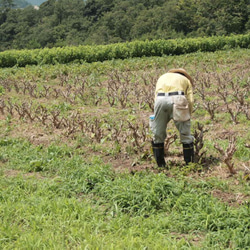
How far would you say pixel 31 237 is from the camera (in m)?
3.75

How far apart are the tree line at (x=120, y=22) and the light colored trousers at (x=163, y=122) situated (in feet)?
108

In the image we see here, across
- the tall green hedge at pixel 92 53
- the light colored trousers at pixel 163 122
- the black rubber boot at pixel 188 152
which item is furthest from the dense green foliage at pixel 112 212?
the tall green hedge at pixel 92 53

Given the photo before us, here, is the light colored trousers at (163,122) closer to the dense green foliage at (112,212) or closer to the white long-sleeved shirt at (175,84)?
the white long-sleeved shirt at (175,84)

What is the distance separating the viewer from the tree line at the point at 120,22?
132 feet

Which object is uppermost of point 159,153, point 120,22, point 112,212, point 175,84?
point 120,22

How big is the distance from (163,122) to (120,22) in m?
41.3

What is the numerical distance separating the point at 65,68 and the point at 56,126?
848cm

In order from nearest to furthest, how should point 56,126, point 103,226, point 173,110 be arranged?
point 103,226
point 173,110
point 56,126

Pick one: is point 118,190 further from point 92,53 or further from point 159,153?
point 92,53

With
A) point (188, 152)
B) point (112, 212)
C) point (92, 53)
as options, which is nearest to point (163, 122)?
point (188, 152)

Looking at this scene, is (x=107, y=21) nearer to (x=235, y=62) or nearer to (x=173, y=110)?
(x=235, y=62)

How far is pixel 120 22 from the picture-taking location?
44.8m

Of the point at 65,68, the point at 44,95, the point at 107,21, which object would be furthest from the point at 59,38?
the point at 44,95

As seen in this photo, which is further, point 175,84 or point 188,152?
point 188,152
